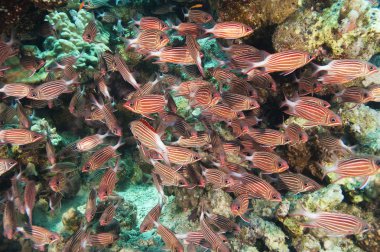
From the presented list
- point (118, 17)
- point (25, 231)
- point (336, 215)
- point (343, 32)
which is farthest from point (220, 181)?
point (118, 17)

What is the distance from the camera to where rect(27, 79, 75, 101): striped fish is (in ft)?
15.0

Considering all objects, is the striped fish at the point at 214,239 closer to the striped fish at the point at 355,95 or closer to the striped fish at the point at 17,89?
the striped fish at the point at 355,95

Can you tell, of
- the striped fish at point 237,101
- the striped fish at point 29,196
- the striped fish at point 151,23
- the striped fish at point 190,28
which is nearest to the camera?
the striped fish at point 29,196

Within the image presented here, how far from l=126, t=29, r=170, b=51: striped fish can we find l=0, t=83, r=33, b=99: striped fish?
1985 millimetres

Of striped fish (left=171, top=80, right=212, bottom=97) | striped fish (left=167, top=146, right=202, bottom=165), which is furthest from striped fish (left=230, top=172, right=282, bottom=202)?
striped fish (left=171, top=80, right=212, bottom=97)

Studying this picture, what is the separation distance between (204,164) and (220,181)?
33.8 inches

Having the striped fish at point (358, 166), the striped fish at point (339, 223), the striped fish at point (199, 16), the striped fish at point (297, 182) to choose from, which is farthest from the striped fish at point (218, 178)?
the striped fish at point (199, 16)

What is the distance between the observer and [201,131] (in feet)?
15.7

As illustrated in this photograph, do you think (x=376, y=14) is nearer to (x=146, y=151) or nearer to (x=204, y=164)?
(x=204, y=164)

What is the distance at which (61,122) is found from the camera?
21.1 ft

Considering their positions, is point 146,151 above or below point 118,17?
below

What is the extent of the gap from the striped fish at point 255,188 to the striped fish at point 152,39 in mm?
2481

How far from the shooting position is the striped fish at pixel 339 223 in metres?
3.89

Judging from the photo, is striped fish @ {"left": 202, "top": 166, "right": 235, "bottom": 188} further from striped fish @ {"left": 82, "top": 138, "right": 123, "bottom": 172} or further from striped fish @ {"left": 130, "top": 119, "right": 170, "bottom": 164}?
striped fish @ {"left": 82, "top": 138, "right": 123, "bottom": 172}
